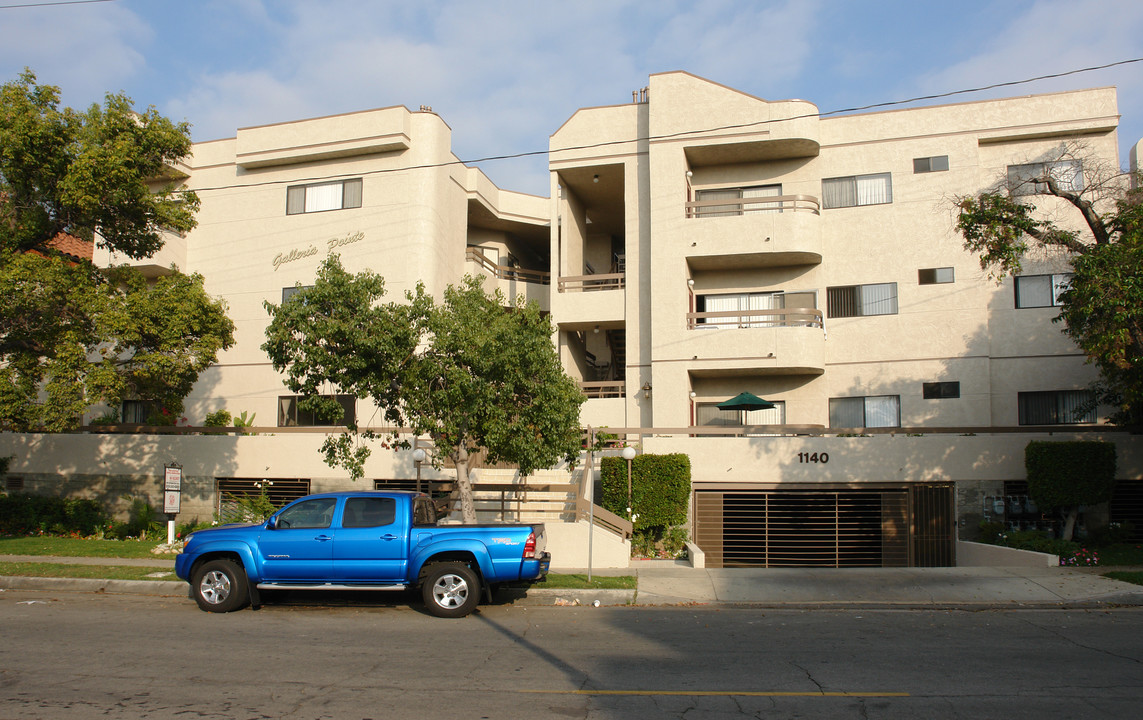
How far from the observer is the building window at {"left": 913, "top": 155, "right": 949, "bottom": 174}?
2288 centimetres

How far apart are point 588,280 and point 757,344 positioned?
18.9 feet

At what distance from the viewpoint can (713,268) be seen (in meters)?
24.4

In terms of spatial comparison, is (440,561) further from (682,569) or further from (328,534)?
(682,569)

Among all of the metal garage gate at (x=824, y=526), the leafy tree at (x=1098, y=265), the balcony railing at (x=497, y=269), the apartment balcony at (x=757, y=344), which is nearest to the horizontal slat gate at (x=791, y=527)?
the metal garage gate at (x=824, y=526)

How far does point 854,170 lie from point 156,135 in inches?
725

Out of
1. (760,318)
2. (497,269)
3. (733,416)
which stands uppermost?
Answer: (497,269)

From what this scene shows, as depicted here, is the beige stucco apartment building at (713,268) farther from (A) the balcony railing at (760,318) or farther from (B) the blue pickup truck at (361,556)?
(B) the blue pickup truck at (361,556)

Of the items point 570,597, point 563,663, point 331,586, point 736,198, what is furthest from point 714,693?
point 736,198

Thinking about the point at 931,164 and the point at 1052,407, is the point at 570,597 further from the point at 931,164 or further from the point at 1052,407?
the point at 931,164

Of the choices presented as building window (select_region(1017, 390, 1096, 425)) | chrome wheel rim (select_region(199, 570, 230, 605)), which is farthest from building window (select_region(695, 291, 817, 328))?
chrome wheel rim (select_region(199, 570, 230, 605))

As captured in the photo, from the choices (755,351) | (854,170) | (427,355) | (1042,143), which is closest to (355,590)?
(427,355)

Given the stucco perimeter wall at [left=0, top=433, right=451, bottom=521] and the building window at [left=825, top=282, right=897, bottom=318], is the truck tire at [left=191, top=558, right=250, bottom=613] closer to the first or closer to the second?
the stucco perimeter wall at [left=0, top=433, right=451, bottom=521]

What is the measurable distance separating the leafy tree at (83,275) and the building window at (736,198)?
14.1 metres

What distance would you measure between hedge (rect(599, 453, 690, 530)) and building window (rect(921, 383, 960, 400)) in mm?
8449
